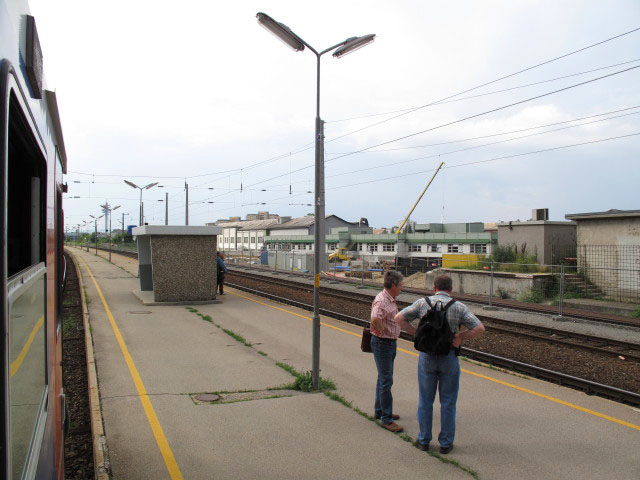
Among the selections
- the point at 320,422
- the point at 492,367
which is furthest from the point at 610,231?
the point at 320,422

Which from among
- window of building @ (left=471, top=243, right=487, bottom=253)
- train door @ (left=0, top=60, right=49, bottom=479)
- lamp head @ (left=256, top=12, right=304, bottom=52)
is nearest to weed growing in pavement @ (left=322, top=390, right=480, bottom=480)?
train door @ (left=0, top=60, right=49, bottom=479)

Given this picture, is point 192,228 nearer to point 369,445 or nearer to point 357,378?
point 357,378

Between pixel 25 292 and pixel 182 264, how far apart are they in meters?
15.8

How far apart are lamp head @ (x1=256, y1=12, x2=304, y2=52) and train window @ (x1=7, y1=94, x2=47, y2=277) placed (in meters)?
5.26

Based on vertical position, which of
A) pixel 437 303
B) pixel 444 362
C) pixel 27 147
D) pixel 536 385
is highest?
pixel 27 147

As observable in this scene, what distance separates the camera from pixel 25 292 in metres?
1.52

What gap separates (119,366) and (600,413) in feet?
23.3

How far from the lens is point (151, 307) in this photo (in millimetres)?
15914

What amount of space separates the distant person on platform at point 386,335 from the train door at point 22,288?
155 inches

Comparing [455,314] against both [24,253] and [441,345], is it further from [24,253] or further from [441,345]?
[24,253]

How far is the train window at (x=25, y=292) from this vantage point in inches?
53.2

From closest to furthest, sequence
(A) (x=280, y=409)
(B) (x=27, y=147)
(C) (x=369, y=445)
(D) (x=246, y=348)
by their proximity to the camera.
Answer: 1. (B) (x=27, y=147)
2. (C) (x=369, y=445)
3. (A) (x=280, y=409)
4. (D) (x=246, y=348)

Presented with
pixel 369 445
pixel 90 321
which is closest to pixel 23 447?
pixel 369 445

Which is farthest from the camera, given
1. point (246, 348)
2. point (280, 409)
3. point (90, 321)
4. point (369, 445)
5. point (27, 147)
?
point (90, 321)
